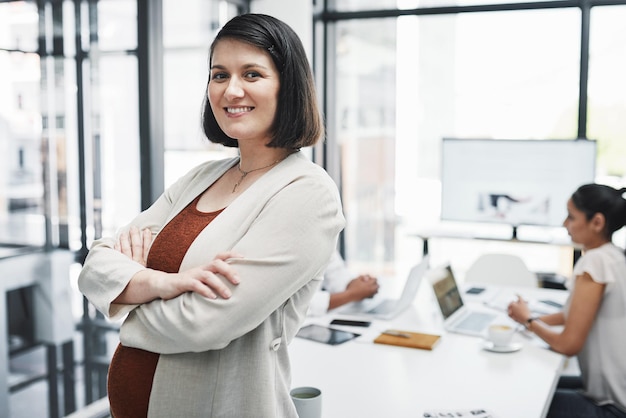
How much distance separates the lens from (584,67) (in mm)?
4562

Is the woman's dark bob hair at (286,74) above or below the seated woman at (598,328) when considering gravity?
above

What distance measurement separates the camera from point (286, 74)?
4.37 ft

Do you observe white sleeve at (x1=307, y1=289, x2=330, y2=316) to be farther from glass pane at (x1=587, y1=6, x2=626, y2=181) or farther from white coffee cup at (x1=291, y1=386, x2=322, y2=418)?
glass pane at (x1=587, y1=6, x2=626, y2=181)

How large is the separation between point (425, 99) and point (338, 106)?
76cm

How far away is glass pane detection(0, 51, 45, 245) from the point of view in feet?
8.54

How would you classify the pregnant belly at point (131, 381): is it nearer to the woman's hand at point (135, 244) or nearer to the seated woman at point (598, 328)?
the woman's hand at point (135, 244)

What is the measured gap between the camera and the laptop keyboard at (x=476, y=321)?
8.54ft

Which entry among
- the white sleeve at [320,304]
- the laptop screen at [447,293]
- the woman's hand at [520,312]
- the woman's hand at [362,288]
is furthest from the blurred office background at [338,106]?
the woman's hand at [520,312]

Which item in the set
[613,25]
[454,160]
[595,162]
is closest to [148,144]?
[454,160]

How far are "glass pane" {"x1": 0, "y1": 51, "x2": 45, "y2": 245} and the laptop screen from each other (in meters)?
1.68

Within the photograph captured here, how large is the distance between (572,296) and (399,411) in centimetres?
98

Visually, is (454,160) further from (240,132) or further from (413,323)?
(240,132)

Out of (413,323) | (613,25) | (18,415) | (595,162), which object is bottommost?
(18,415)

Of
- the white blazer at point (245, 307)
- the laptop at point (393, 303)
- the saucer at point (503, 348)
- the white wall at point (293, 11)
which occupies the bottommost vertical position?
the saucer at point (503, 348)
